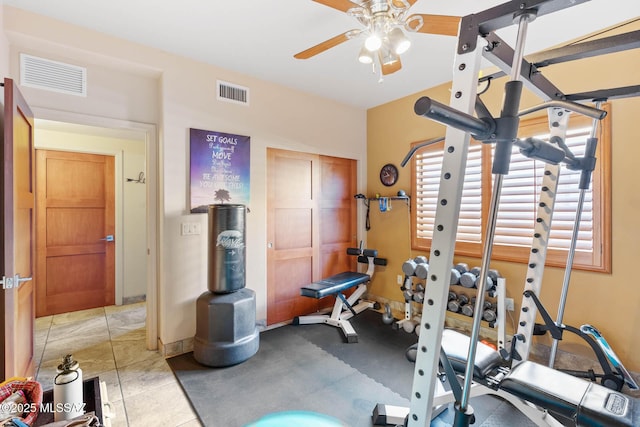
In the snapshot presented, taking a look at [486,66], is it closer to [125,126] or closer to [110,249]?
[125,126]

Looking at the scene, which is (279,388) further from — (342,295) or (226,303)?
(342,295)

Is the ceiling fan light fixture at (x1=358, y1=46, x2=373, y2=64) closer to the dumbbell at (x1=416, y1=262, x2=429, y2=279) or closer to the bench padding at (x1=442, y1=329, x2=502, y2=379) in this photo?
the bench padding at (x1=442, y1=329, x2=502, y2=379)

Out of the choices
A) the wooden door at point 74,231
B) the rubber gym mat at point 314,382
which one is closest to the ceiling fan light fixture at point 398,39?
the rubber gym mat at point 314,382

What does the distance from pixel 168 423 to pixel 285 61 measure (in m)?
3.12

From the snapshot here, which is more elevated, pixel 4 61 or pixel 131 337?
pixel 4 61

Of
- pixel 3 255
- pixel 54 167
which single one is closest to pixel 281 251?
pixel 3 255

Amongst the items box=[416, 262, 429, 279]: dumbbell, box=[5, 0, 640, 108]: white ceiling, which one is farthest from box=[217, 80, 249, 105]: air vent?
box=[416, 262, 429, 279]: dumbbell

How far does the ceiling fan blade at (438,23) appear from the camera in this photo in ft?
5.70

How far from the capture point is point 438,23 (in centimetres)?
181

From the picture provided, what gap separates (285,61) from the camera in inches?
116

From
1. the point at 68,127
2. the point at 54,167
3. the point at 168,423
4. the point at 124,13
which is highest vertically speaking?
the point at 124,13

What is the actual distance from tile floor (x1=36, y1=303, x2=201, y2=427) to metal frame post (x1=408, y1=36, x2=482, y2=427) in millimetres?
1694

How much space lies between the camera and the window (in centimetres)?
242

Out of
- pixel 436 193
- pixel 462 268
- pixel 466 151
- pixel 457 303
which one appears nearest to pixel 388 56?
A: pixel 466 151
